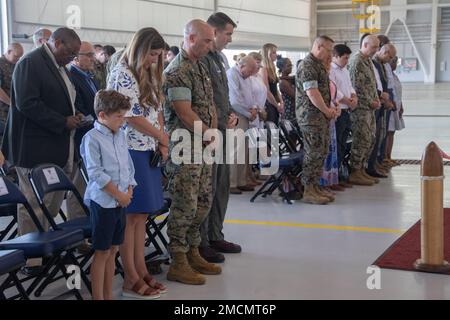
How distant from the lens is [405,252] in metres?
4.39

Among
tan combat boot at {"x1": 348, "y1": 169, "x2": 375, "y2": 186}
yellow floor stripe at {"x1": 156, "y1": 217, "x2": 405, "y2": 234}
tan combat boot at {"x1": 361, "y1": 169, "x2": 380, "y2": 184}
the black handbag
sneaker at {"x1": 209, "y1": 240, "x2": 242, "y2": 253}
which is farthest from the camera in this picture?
tan combat boot at {"x1": 361, "y1": 169, "x2": 380, "y2": 184}

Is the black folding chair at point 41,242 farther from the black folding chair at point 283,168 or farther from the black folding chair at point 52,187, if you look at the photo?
the black folding chair at point 283,168

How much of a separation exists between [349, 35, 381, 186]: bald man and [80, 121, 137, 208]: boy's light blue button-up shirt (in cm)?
434

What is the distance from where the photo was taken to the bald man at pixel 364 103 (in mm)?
6980

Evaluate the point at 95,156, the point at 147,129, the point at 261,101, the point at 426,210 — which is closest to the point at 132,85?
the point at 147,129

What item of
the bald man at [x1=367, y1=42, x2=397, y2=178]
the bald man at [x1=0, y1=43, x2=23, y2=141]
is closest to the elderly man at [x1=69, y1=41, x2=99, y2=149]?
the bald man at [x1=0, y1=43, x2=23, y2=141]

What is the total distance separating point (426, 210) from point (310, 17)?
24.4 meters

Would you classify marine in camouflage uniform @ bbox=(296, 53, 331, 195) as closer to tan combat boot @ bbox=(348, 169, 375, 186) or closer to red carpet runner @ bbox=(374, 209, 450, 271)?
tan combat boot @ bbox=(348, 169, 375, 186)

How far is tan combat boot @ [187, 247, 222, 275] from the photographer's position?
13.2 feet

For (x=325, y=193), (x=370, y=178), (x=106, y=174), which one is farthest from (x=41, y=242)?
(x=370, y=178)

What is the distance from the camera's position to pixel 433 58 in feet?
90.3

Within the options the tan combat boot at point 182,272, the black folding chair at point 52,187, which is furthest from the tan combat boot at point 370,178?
the black folding chair at point 52,187

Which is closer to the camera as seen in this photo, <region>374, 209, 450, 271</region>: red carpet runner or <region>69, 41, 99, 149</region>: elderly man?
<region>374, 209, 450, 271</region>: red carpet runner

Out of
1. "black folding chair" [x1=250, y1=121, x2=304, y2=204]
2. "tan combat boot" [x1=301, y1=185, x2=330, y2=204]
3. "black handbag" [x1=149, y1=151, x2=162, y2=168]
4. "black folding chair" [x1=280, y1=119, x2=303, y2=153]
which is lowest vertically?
"tan combat boot" [x1=301, y1=185, x2=330, y2=204]
